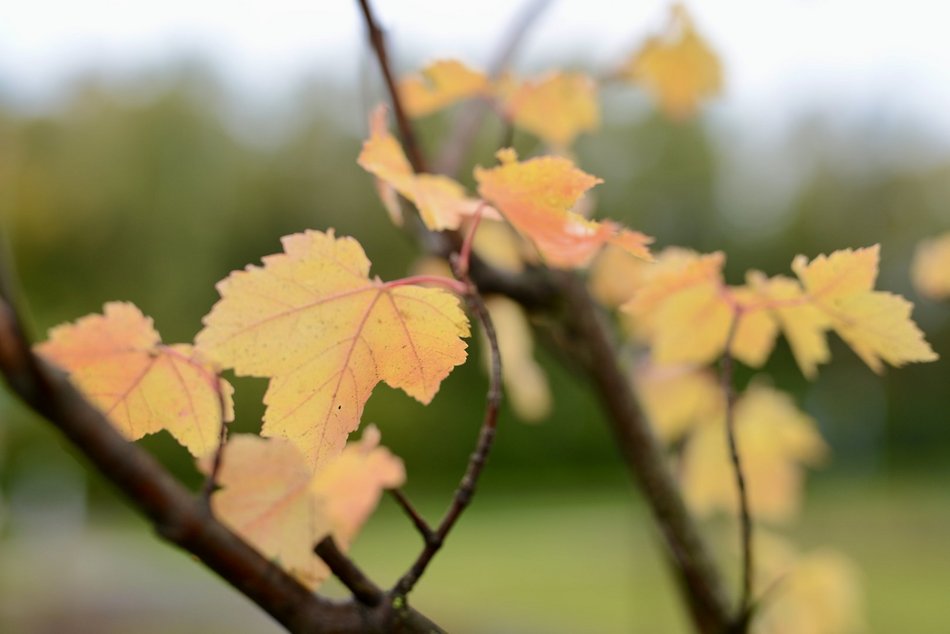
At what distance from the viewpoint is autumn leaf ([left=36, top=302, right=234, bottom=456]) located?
0.97 feet

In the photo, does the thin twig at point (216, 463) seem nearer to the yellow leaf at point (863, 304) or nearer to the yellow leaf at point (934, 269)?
the yellow leaf at point (863, 304)

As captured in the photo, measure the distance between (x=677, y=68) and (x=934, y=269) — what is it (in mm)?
272

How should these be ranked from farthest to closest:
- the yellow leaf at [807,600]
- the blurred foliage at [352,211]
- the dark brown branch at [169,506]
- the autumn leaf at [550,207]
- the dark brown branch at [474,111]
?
the blurred foliage at [352,211], the yellow leaf at [807,600], the dark brown branch at [474,111], the autumn leaf at [550,207], the dark brown branch at [169,506]

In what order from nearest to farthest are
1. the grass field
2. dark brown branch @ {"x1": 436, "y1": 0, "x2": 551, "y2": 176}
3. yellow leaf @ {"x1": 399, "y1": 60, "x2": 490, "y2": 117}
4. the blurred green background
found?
yellow leaf @ {"x1": 399, "y1": 60, "x2": 490, "y2": 117}
dark brown branch @ {"x1": 436, "y1": 0, "x2": 551, "y2": 176}
the grass field
the blurred green background

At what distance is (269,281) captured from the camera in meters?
0.29

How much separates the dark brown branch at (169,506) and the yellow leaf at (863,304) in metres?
0.21

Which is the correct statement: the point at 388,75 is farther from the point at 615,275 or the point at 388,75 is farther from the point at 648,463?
the point at 615,275

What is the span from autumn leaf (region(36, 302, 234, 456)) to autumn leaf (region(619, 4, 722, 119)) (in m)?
0.52

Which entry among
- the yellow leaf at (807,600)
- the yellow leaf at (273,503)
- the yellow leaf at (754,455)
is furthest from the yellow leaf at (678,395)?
the yellow leaf at (273,503)

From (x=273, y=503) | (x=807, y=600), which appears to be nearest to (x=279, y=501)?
(x=273, y=503)

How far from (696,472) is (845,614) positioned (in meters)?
0.22

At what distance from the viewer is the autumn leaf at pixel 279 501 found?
0.33m

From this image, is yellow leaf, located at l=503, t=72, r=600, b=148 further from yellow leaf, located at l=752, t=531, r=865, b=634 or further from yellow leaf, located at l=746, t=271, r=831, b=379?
yellow leaf, located at l=752, t=531, r=865, b=634

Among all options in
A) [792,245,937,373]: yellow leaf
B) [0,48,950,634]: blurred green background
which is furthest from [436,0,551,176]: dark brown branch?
[0,48,950,634]: blurred green background
